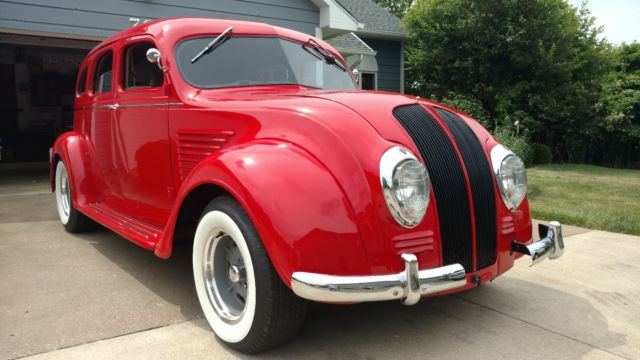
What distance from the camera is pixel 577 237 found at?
4.71 meters

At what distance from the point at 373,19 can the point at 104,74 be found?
1054 centimetres

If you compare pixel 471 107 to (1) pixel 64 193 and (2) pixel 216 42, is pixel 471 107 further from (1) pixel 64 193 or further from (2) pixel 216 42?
(2) pixel 216 42

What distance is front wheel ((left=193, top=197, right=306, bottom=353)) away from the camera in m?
2.22

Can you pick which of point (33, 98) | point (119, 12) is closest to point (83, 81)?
point (119, 12)

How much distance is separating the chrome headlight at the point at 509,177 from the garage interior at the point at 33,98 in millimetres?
12712

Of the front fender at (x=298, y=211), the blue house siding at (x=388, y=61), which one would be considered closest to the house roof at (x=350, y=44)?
the blue house siding at (x=388, y=61)

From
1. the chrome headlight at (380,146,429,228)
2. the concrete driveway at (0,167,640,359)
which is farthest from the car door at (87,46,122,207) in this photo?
the chrome headlight at (380,146,429,228)

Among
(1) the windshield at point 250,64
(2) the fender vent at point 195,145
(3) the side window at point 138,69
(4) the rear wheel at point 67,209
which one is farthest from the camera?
(4) the rear wheel at point 67,209

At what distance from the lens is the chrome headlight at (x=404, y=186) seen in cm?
214

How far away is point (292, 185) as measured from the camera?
7.15ft

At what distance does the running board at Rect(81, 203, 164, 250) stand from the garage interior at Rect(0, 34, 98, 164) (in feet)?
33.3

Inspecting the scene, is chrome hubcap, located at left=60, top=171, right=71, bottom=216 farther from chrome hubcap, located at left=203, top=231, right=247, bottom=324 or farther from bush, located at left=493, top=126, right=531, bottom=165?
bush, located at left=493, top=126, right=531, bottom=165

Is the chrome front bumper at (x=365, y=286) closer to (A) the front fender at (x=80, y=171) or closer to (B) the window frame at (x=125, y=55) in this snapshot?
(B) the window frame at (x=125, y=55)

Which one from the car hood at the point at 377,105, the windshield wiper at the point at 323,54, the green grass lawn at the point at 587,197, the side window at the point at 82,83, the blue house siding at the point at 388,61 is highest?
the blue house siding at the point at 388,61
